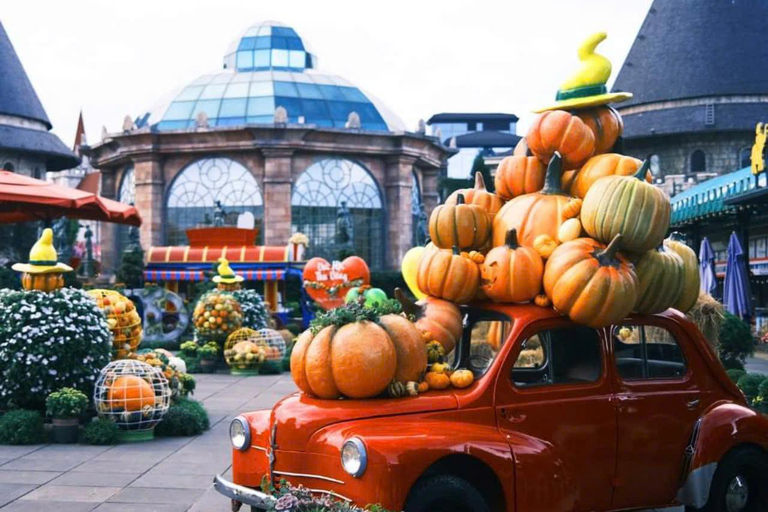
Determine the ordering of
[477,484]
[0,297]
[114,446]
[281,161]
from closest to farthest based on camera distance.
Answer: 1. [477,484]
2. [114,446]
3. [0,297]
4. [281,161]

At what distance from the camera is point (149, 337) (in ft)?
81.8

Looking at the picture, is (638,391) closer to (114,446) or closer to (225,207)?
(114,446)

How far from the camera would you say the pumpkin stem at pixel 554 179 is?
7.48 metres

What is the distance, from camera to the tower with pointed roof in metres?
52.3

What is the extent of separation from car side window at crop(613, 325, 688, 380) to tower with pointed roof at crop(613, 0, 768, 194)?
154 feet

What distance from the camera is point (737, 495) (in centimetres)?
715

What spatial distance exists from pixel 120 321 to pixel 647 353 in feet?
26.2

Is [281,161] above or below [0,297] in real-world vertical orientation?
above

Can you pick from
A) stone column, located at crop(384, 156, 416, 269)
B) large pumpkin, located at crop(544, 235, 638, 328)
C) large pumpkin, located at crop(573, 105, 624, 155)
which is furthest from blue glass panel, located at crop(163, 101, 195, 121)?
large pumpkin, located at crop(544, 235, 638, 328)

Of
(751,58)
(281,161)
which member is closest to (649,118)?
(751,58)

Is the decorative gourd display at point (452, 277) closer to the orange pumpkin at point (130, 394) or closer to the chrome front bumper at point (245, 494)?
the chrome front bumper at point (245, 494)

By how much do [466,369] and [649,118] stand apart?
5003 cm

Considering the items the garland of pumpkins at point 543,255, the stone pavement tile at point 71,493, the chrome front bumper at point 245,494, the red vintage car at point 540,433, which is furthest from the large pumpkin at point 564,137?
the stone pavement tile at point 71,493

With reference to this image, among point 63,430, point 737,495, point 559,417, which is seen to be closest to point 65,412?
point 63,430
